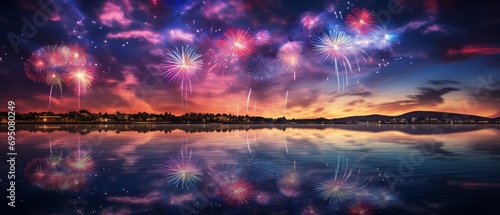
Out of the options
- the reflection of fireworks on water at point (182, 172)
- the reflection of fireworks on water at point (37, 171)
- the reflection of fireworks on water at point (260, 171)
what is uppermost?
the reflection of fireworks on water at point (37, 171)

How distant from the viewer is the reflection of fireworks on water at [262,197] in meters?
15.8

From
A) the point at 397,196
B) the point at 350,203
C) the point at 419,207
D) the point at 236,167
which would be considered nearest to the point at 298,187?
the point at 350,203

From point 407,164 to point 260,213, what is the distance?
63.7 feet

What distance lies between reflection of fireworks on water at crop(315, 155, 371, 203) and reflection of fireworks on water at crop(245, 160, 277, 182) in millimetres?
3865

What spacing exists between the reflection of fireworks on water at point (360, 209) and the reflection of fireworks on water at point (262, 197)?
3759 mm

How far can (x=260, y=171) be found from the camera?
2494 centimetres

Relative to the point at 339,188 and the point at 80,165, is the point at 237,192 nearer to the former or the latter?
the point at 339,188

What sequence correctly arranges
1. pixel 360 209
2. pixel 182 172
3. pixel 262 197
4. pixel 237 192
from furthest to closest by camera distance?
pixel 182 172, pixel 237 192, pixel 262 197, pixel 360 209

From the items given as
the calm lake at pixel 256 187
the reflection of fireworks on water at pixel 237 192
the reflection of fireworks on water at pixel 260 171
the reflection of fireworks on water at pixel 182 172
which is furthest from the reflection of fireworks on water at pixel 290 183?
the reflection of fireworks on water at pixel 182 172

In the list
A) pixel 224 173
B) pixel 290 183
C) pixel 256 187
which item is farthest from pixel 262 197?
pixel 224 173

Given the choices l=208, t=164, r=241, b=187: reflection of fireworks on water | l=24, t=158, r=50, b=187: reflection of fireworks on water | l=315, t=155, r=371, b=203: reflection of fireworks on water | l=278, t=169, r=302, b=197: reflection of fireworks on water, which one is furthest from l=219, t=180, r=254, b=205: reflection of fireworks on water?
l=24, t=158, r=50, b=187: reflection of fireworks on water

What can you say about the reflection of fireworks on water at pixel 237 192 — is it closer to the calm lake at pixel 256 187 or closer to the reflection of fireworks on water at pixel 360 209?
the calm lake at pixel 256 187

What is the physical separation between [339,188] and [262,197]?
191 inches

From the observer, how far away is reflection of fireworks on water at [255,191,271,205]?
1583 cm
